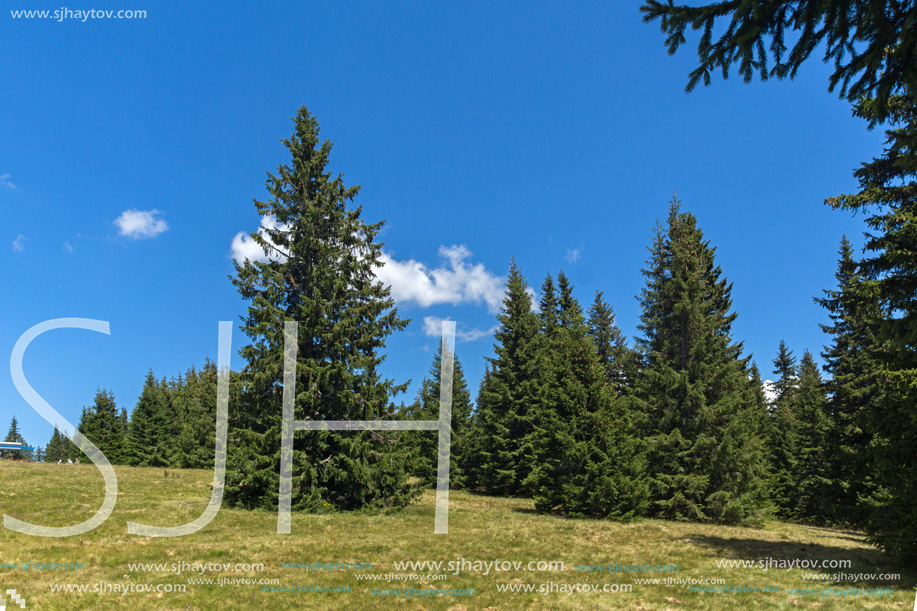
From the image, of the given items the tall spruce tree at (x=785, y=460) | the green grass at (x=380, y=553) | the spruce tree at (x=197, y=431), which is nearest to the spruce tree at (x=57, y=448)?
the spruce tree at (x=197, y=431)

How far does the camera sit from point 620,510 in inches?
789

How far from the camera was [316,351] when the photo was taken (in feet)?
65.8

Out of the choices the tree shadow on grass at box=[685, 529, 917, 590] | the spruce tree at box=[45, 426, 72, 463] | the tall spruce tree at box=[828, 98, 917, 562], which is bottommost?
the spruce tree at box=[45, 426, 72, 463]

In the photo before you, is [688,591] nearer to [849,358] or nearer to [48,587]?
[48,587]

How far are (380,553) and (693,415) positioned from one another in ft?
59.8

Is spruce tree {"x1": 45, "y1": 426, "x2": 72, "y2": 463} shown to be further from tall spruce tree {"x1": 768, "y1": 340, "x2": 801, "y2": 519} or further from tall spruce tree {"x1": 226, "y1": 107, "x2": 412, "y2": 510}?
tall spruce tree {"x1": 768, "y1": 340, "x2": 801, "y2": 519}

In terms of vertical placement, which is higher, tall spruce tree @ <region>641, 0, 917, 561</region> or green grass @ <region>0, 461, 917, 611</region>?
tall spruce tree @ <region>641, 0, 917, 561</region>

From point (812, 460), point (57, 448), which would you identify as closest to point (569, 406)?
point (812, 460)

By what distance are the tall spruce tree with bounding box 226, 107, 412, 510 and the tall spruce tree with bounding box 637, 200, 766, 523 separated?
12.9m

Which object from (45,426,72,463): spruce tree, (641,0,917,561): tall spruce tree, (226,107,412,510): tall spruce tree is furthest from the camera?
(45,426,72,463): spruce tree

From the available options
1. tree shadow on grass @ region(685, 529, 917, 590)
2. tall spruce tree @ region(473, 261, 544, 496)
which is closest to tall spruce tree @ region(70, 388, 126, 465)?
tall spruce tree @ region(473, 261, 544, 496)

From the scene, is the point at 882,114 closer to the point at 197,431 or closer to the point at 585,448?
the point at 585,448

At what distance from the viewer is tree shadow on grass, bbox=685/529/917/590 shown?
9672 mm

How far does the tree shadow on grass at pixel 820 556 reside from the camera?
31.7 ft
